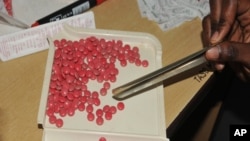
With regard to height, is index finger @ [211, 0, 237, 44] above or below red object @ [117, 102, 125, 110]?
above

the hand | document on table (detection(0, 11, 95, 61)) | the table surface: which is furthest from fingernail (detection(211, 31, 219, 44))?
document on table (detection(0, 11, 95, 61))

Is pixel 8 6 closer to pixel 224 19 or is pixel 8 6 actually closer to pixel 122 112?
pixel 122 112

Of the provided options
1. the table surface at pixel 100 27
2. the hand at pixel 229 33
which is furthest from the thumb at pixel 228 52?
the table surface at pixel 100 27

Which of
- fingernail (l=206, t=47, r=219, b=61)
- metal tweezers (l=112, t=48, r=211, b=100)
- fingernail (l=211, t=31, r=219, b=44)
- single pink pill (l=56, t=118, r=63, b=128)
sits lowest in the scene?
single pink pill (l=56, t=118, r=63, b=128)

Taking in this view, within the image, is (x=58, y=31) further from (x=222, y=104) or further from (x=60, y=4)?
(x=222, y=104)

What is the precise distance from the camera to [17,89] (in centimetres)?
80

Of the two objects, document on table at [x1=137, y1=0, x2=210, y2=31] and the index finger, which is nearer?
the index finger

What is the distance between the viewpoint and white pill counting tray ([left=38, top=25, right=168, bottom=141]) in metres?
0.74

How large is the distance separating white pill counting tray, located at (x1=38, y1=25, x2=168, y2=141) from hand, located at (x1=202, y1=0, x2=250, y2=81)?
0.14m

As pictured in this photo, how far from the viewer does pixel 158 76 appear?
0.74m

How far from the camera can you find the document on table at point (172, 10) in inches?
36.4

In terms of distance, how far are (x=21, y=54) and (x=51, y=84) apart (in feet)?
0.35

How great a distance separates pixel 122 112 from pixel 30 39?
9.5 inches

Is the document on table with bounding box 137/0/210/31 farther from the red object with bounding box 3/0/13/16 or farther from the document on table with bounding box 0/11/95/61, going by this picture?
the red object with bounding box 3/0/13/16
